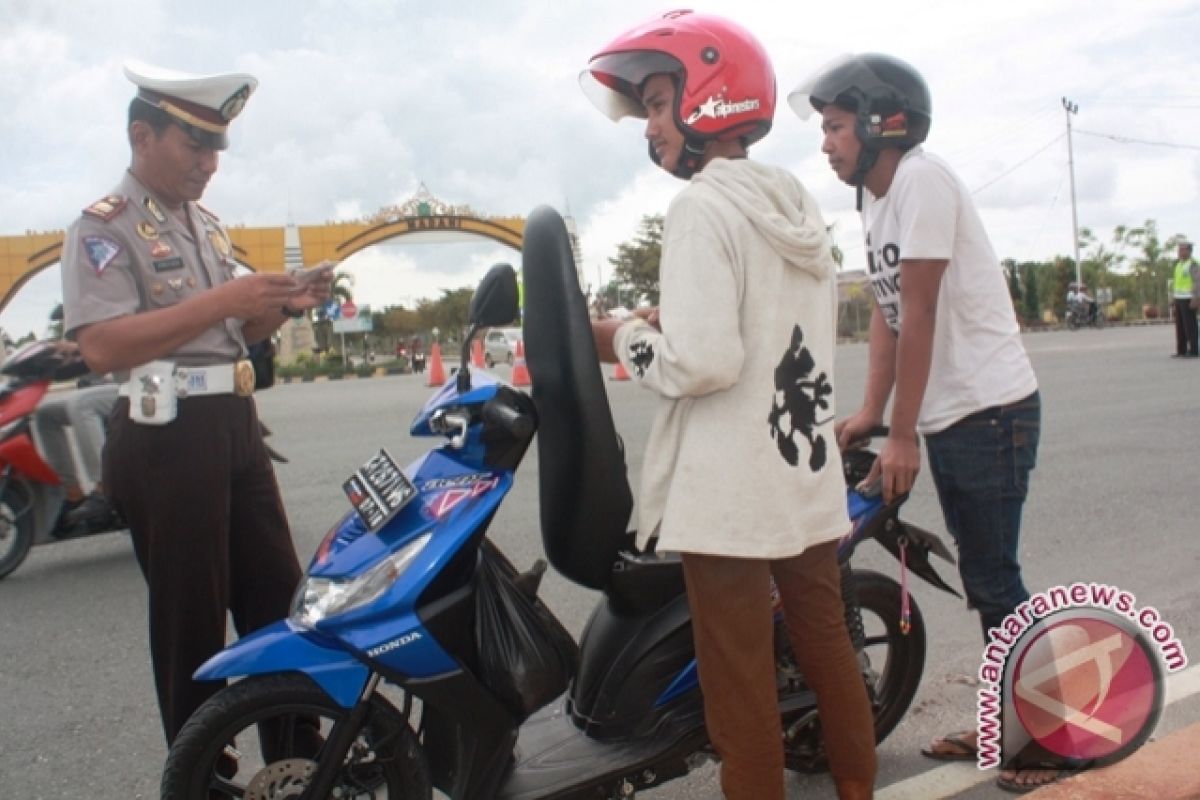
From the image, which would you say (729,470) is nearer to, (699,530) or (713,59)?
(699,530)

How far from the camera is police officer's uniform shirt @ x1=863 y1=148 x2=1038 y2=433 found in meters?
2.62

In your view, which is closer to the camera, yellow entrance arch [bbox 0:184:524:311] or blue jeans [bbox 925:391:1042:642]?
blue jeans [bbox 925:391:1042:642]

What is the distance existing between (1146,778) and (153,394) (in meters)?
2.46

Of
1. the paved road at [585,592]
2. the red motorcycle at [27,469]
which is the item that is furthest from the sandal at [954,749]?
the red motorcycle at [27,469]

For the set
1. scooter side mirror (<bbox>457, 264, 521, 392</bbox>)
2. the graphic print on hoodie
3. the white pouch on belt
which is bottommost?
the graphic print on hoodie

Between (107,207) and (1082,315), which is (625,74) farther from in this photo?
(1082,315)

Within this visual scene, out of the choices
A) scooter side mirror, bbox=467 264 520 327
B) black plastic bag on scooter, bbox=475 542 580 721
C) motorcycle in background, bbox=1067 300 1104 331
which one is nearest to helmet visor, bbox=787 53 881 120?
scooter side mirror, bbox=467 264 520 327

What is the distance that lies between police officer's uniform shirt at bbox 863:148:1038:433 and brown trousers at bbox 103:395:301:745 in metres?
1.67

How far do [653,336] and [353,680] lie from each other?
3.04 ft

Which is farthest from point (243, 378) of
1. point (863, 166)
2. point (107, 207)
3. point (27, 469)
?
point (27, 469)

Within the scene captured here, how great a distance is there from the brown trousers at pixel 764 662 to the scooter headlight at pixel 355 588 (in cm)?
57

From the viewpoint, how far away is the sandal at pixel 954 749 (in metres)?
2.92

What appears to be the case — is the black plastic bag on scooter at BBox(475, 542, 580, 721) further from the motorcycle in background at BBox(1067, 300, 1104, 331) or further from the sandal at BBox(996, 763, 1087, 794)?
the motorcycle in background at BBox(1067, 300, 1104, 331)

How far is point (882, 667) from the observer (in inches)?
119
